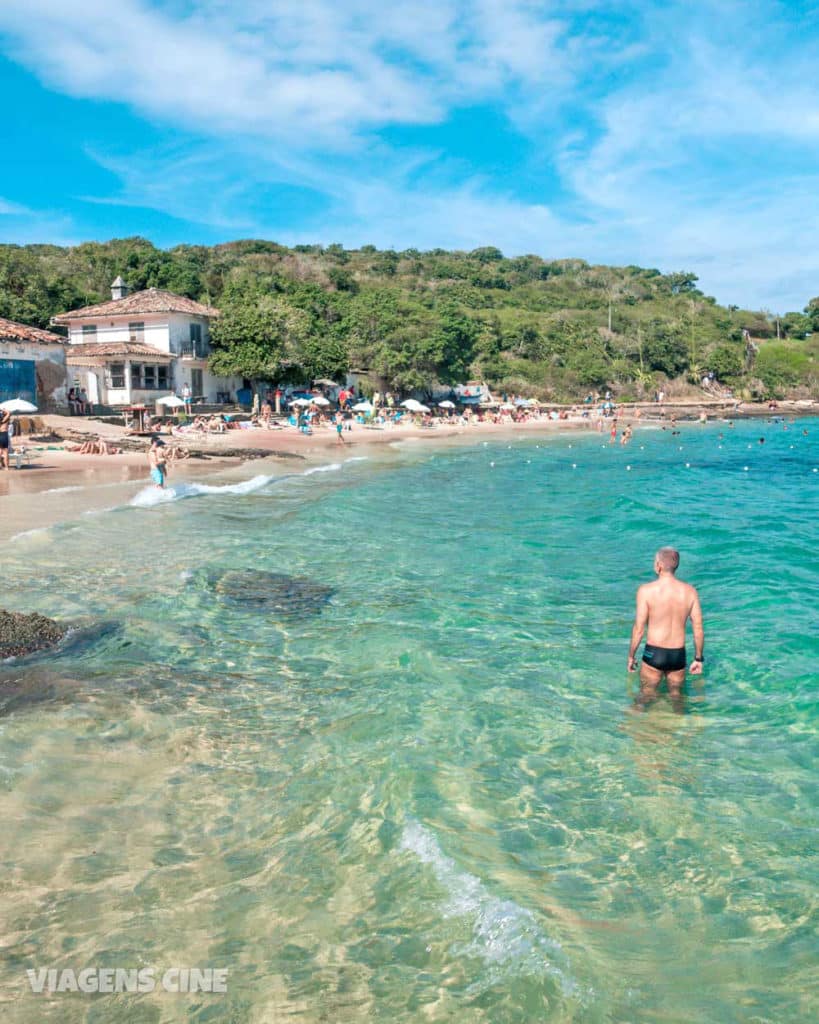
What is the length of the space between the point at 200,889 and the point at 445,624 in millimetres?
5445

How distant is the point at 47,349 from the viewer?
29.6 m

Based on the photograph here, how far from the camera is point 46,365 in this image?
97.9 ft

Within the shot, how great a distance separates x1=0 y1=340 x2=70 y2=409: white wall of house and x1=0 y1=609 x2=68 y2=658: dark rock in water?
75.3ft

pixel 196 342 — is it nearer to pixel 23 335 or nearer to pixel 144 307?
pixel 144 307

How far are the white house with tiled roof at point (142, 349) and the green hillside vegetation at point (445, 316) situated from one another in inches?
67.4

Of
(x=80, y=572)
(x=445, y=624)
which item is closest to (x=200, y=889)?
(x=445, y=624)

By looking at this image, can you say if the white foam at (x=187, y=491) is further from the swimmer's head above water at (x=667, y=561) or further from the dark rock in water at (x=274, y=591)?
the swimmer's head above water at (x=667, y=561)

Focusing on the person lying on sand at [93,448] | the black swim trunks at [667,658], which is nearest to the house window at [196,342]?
the person lying on sand at [93,448]

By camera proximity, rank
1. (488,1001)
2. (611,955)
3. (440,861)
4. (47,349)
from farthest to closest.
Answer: (47,349)
(440,861)
(611,955)
(488,1001)

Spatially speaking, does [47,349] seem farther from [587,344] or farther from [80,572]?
[587,344]

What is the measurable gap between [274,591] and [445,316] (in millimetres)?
48080

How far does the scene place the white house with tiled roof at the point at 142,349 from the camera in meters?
38.2

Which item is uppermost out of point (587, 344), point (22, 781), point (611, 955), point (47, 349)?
point (587, 344)

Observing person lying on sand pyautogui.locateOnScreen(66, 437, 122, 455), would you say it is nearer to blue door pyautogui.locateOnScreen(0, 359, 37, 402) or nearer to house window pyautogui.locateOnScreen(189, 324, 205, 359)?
blue door pyautogui.locateOnScreen(0, 359, 37, 402)
